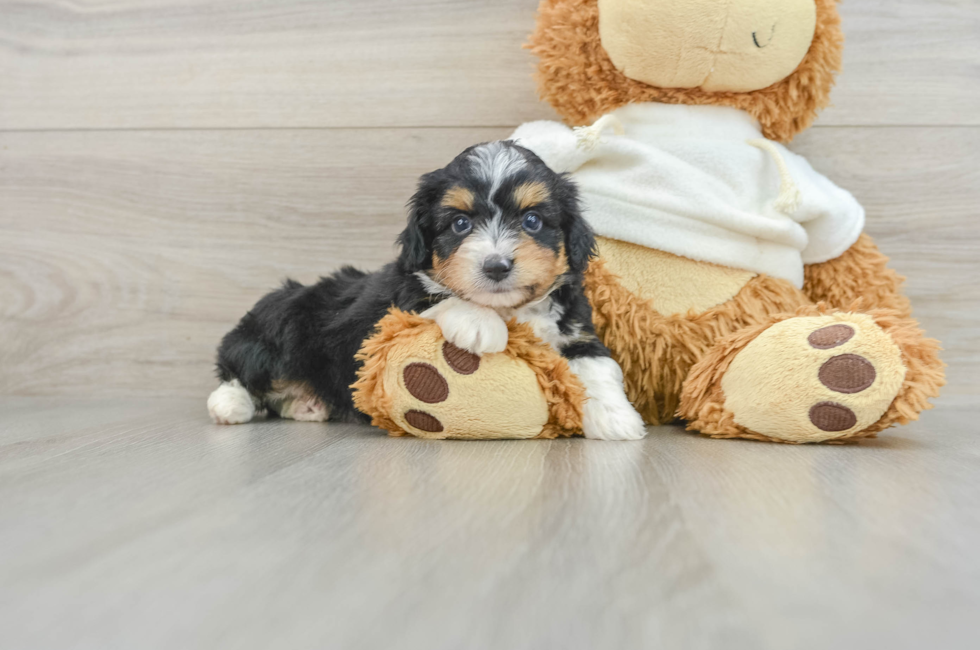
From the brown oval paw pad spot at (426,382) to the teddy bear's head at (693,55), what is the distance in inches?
33.8

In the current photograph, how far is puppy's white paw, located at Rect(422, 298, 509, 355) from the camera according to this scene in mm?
1399

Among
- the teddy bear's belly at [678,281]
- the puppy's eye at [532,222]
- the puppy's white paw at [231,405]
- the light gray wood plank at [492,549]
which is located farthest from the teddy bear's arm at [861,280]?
the puppy's white paw at [231,405]

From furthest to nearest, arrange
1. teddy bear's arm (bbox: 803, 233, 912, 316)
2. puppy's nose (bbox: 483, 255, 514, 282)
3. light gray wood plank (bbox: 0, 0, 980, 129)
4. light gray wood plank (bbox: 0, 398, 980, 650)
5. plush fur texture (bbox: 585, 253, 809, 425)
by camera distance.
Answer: light gray wood plank (bbox: 0, 0, 980, 129) → teddy bear's arm (bbox: 803, 233, 912, 316) → plush fur texture (bbox: 585, 253, 809, 425) → puppy's nose (bbox: 483, 255, 514, 282) → light gray wood plank (bbox: 0, 398, 980, 650)

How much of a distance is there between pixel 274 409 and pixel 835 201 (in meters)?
1.54

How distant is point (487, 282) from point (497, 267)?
0.04 metres

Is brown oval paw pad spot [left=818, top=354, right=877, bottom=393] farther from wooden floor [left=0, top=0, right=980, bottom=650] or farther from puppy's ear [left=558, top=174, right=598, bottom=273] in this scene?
puppy's ear [left=558, top=174, right=598, bottom=273]

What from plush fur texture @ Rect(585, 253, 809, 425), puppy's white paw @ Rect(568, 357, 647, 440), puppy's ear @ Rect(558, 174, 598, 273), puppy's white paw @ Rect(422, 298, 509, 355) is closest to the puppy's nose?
puppy's white paw @ Rect(422, 298, 509, 355)

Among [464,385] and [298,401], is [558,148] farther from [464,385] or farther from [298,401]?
[298,401]

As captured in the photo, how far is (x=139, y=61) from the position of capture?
229 centimetres

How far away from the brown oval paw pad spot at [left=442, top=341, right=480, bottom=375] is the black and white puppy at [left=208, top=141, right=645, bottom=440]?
0.7 inches

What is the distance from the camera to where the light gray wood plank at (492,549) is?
0.60m

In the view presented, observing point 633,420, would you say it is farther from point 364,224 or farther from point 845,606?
point 364,224

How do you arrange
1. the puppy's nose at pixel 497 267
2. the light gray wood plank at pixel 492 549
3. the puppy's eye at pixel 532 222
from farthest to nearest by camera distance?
1. the puppy's eye at pixel 532 222
2. the puppy's nose at pixel 497 267
3. the light gray wood plank at pixel 492 549

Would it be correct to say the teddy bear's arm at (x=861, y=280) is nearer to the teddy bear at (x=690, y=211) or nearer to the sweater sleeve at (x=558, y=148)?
the teddy bear at (x=690, y=211)
